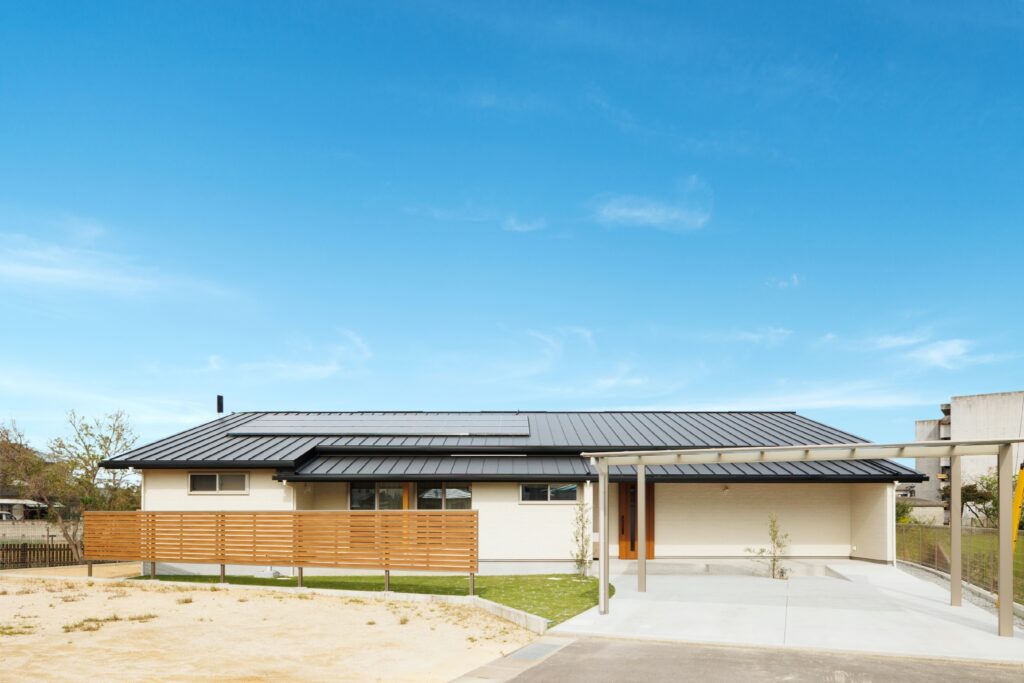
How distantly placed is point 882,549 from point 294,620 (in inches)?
564

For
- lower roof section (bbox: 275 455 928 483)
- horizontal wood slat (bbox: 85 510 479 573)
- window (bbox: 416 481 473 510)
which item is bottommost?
horizontal wood slat (bbox: 85 510 479 573)

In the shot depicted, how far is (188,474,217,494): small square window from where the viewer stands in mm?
19078

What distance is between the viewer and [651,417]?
25.5 metres

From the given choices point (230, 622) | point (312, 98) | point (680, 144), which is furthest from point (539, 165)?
point (230, 622)

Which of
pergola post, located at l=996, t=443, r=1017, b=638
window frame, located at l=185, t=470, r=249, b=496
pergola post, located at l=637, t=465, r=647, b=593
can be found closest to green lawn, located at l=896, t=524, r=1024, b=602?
pergola post, located at l=996, t=443, r=1017, b=638

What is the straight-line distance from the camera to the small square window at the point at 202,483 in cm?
1908

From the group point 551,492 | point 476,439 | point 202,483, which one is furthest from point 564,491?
point 202,483

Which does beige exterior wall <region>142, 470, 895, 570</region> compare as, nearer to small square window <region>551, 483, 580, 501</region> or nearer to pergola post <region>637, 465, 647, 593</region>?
small square window <region>551, 483, 580, 501</region>

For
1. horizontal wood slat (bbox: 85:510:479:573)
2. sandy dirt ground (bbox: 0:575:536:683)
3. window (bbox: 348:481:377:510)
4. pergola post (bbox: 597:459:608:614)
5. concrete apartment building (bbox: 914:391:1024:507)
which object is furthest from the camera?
concrete apartment building (bbox: 914:391:1024:507)

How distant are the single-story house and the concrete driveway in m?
2.74

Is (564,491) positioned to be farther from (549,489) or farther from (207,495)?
(207,495)

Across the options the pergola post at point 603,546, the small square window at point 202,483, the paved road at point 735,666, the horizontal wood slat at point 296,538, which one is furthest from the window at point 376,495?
the paved road at point 735,666

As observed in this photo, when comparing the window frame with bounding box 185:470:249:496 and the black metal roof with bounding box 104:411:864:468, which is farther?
the black metal roof with bounding box 104:411:864:468

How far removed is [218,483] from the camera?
19.0 m
